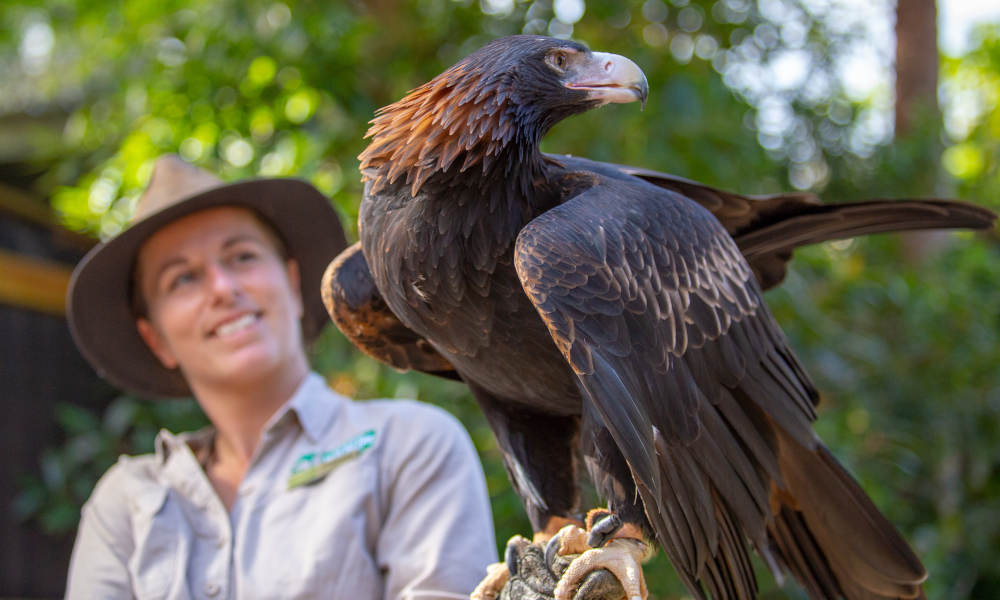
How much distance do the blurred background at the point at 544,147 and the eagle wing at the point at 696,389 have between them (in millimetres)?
1821

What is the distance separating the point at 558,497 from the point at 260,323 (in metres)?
1.01

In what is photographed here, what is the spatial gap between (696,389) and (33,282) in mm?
4944

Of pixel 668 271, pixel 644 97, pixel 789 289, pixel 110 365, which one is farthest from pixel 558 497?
pixel 789 289

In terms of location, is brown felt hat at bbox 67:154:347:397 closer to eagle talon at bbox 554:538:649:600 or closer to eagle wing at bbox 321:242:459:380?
eagle wing at bbox 321:242:459:380

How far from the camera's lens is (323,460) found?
2.35 m

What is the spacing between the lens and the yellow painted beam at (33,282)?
524cm

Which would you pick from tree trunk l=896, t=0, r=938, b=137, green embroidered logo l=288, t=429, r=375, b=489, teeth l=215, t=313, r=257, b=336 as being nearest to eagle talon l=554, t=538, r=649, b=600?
green embroidered logo l=288, t=429, r=375, b=489

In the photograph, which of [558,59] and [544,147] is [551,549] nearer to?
[558,59]

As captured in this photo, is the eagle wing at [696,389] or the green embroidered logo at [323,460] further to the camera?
the green embroidered logo at [323,460]

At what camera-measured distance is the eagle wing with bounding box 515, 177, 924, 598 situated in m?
1.50

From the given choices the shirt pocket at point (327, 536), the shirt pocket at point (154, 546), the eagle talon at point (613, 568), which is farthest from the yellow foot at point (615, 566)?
the shirt pocket at point (154, 546)

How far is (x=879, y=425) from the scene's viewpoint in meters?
5.16

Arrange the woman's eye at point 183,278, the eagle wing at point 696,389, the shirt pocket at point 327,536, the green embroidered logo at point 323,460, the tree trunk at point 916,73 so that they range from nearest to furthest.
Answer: the eagle wing at point 696,389 < the shirt pocket at point 327,536 < the green embroidered logo at point 323,460 < the woman's eye at point 183,278 < the tree trunk at point 916,73

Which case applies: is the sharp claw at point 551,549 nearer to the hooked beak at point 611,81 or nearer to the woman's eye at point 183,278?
the hooked beak at point 611,81
